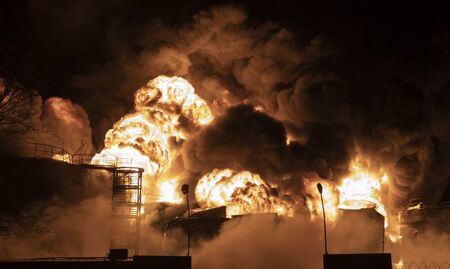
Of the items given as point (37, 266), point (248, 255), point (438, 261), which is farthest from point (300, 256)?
point (37, 266)

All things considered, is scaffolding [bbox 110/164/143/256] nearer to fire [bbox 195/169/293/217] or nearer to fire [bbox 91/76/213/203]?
fire [bbox 91/76/213/203]

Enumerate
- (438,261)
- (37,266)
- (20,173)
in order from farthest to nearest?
1. (438,261)
2. (20,173)
3. (37,266)

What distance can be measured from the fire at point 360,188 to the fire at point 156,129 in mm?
23056

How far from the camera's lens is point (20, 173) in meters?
56.8

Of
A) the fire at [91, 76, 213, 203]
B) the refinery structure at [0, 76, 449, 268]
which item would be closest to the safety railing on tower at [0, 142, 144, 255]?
the refinery structure at [0, 76, 449, 268]

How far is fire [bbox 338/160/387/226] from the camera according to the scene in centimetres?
8125

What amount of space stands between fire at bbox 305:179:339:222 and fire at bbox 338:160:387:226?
6336mm

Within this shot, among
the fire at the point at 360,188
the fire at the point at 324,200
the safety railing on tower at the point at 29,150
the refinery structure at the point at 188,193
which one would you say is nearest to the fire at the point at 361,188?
the fire at the point at 360,188

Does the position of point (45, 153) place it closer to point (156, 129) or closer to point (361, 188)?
point (156, 129)

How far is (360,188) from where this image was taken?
8325 cm

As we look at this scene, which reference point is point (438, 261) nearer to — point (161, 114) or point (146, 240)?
point (146, 240)

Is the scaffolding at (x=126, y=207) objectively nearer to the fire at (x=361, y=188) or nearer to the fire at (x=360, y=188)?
the fire at (x=361, y=188)

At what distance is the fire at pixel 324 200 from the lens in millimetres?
71500

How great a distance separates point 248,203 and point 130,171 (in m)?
16.4
